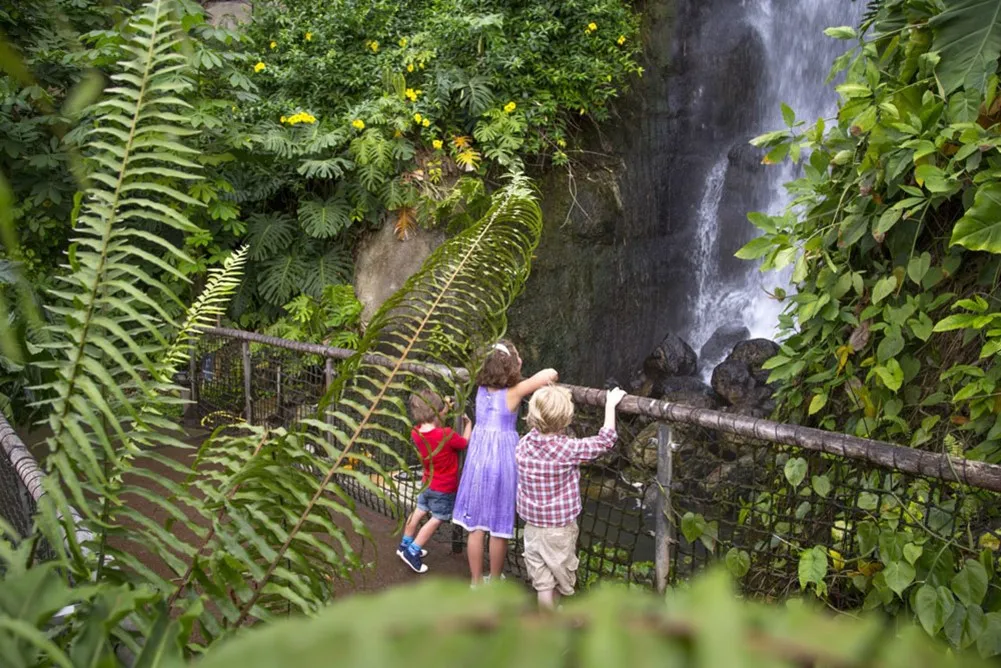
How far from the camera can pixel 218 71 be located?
28.3ft

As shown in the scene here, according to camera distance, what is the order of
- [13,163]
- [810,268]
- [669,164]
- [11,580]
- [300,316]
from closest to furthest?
1. [11,580]
2. [810,268]
3. [13,163]
4. [300,316]
5. [669,164]

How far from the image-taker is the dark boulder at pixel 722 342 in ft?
34.7

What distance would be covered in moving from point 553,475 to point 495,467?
0.39 meters

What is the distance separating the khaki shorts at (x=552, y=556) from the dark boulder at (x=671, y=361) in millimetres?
7139

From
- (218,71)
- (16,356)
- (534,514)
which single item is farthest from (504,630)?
(218,71)

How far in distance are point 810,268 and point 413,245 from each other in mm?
6085

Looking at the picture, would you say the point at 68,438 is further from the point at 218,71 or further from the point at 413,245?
the point at 218,71

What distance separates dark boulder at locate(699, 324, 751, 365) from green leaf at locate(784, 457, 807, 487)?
26.7 feet

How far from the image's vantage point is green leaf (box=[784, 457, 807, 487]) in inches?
103

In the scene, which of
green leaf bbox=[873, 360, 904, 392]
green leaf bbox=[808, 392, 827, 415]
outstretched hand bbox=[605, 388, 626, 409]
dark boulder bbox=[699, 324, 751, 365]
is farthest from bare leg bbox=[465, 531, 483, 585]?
dark boulder bbox=[699, 324, 751, 365]

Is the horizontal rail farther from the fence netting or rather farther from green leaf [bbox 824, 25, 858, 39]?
green leaf [bbox 824, 25, 858, 39]

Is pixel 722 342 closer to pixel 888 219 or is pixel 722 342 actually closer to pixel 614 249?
pixel 614 249

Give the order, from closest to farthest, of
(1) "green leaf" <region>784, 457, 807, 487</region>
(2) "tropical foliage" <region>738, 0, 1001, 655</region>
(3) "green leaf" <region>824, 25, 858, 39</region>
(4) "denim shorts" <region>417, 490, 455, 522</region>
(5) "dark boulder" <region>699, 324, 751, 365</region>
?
(2) "tropical foliage" <region>738, 0, 1001, 655</region> < (1) "green leaf" <region>784, 457, 807, 487</region> < (3) "green leaf" <region>824, 25, 858, 39</region> < (4) "denim shorts" <region>417, 490, 455, 522</region> < (5) "dark boulder" <region>699, 324, 751, 365</region>

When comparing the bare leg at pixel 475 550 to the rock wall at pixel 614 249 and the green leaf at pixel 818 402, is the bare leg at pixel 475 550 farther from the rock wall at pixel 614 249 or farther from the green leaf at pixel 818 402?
the rock wall at pixel 614 249
